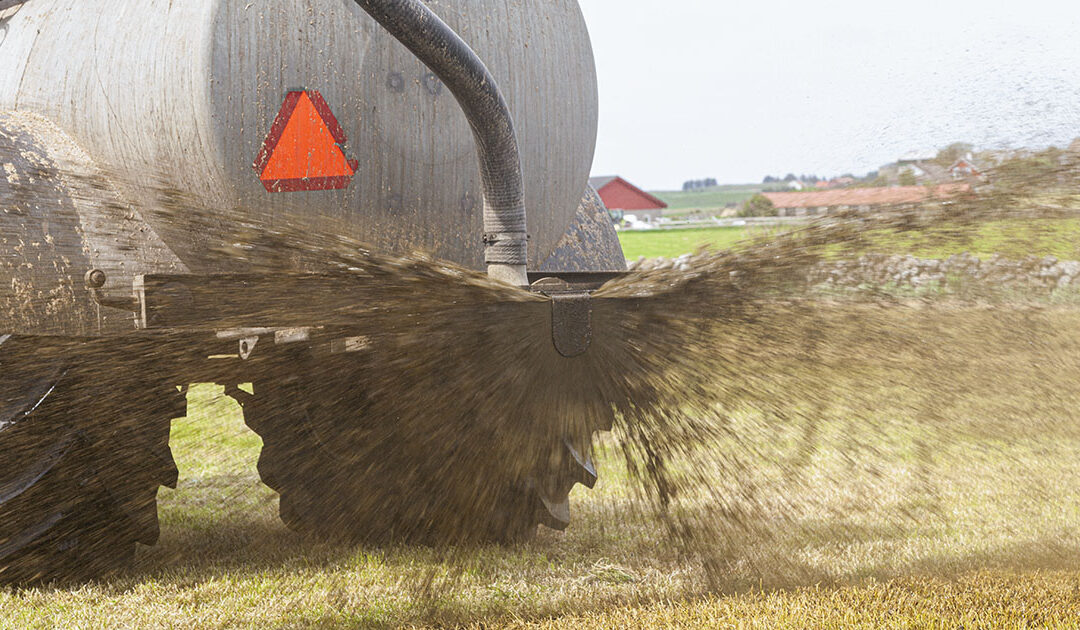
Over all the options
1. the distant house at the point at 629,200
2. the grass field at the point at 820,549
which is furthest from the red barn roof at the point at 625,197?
the grass field at the point at 820,549

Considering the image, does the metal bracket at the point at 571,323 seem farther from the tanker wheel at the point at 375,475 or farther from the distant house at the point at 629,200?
the distant house at the point at 629,200

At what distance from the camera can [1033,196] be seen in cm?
269

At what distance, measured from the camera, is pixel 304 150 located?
2.54 metres

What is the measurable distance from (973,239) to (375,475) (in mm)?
2091

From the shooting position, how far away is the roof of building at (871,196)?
261 centimetres

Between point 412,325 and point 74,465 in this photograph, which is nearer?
point 412,325

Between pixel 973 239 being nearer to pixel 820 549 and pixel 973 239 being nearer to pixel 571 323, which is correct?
pixel 820 549

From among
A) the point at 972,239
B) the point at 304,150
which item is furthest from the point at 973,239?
the point at 304,150

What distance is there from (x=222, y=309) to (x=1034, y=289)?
8.68 ft

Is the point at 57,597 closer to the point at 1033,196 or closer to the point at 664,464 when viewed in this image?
the point at 664,464

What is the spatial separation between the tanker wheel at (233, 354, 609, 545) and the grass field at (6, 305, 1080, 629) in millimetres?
95

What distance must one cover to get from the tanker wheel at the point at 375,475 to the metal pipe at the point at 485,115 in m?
0.61

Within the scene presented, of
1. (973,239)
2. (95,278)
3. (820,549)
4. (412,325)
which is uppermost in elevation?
(973,239)

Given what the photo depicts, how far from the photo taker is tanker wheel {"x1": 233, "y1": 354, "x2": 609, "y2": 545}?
2.78m
